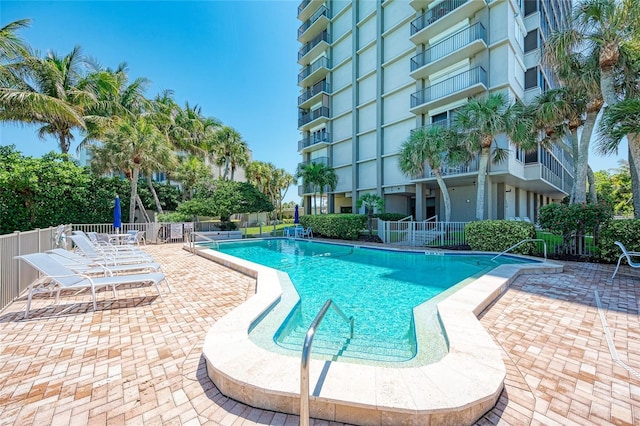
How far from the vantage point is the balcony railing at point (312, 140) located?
25.9 m

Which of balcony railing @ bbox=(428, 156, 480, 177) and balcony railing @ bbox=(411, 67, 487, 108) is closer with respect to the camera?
balcony railing @ bbox=(428, 156, 480, 177)

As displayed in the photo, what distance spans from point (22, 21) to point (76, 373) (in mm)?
17349

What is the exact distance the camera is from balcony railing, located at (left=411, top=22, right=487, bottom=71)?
15527mm

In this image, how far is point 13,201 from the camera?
46.8 ft

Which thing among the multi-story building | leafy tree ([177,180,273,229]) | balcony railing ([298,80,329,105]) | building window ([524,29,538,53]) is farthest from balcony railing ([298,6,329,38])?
leafy tree ([177,180,273,229])

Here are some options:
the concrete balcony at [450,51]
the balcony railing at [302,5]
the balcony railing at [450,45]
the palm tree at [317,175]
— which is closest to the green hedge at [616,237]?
the concrete balcony at [450,51]

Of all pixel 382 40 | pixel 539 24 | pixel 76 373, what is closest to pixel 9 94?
pixel 76 373

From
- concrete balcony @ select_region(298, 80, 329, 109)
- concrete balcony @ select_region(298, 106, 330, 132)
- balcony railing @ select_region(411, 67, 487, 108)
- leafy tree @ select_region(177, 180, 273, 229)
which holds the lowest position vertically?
leafy tree @ select_region(177, 180, 273, 229)

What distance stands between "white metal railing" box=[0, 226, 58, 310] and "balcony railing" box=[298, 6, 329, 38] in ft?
91.1

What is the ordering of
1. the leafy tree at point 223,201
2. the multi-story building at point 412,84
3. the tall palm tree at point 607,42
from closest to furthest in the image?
the tall palm tree at point 607,42
the multi-story building at point 412,84
the leafy tree at point 223,201

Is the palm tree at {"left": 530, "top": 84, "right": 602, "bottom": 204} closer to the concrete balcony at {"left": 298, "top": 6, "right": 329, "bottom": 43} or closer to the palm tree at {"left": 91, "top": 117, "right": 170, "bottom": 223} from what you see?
the palm tree at {"left": 91, "top": 117, "right": 170, "bottom": 223}

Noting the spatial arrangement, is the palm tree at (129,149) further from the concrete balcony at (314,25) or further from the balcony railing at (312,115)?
the concrete balcony at (314,25)

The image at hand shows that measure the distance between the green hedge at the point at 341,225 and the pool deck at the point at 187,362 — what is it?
11.6m

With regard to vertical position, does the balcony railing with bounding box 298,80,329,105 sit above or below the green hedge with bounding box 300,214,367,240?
above
